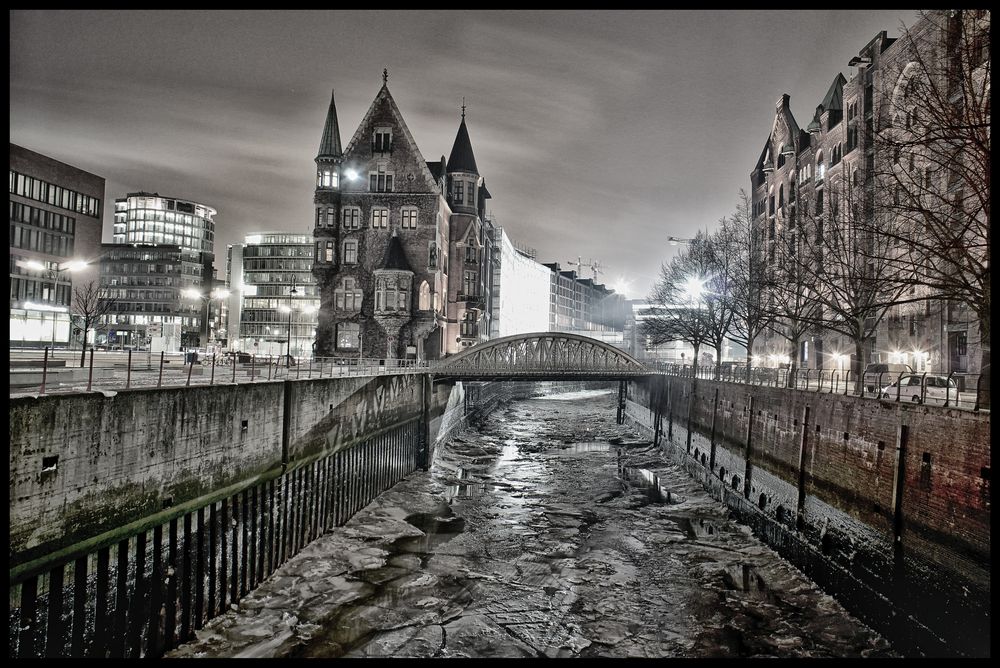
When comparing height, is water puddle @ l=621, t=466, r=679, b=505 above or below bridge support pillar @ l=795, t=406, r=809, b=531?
below

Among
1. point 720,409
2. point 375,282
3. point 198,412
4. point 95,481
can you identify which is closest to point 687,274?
point 720,409

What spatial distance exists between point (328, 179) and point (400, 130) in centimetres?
726

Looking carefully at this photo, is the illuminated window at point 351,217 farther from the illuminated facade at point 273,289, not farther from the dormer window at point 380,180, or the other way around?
the illuminated facade at point 273,289

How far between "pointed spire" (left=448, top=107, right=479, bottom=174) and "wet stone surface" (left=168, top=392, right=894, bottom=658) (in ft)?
116

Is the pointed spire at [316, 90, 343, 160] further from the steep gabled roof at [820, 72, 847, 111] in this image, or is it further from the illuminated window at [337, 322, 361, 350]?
the steep gabled roof at [820, 72, 847, 111]

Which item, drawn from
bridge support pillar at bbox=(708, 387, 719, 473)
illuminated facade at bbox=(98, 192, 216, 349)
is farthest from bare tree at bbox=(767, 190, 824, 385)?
illuminated facade at bbox=(98, 192, 216, 349)

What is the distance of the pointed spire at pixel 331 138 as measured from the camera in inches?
1966

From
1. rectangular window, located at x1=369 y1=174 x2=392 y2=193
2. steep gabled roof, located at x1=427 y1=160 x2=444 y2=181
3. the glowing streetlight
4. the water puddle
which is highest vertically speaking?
steep gabled roof, located at x1=427 y1=160 x2=444 y2=181

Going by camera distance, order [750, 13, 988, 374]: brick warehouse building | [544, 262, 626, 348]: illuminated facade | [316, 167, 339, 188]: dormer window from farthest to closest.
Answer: [544, 262, 626, 348]: illuminated facade → [316, 167, 339, 188]: dormer window → [750, 13, 988, 374]: brick warehouse building

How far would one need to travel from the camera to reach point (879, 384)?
18.5 meters

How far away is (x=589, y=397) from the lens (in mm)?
97188

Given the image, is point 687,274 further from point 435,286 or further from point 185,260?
point 185,260

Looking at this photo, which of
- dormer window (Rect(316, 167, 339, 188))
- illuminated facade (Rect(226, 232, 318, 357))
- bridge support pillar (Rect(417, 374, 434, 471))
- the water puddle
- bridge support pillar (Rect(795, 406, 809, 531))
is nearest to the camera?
bridge support pillar (Rect(795, 406, 809, 531))

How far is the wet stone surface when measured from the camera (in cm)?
1342
